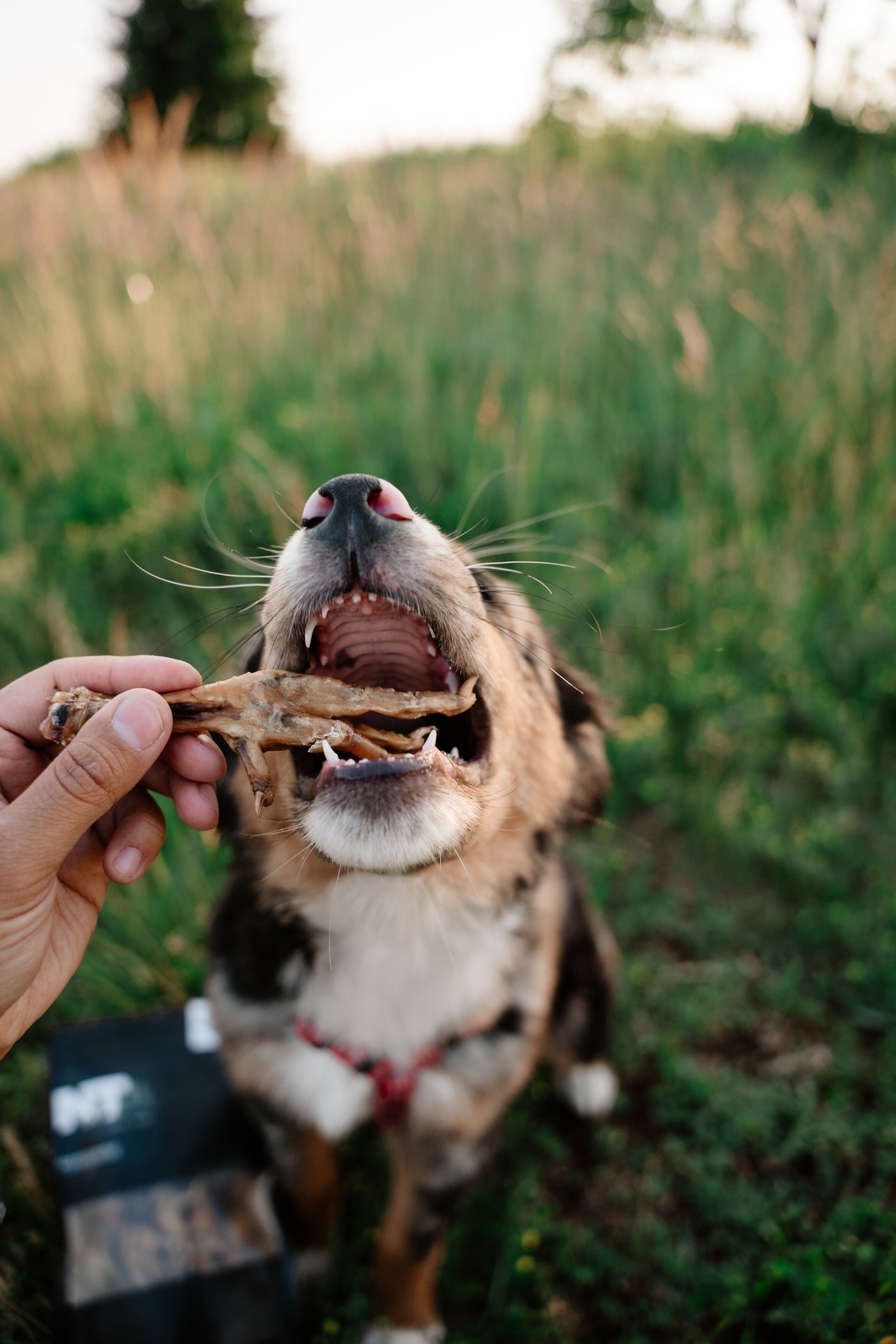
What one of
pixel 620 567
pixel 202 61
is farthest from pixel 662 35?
pixel 202 61

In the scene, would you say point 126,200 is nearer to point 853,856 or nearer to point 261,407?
point 261,407

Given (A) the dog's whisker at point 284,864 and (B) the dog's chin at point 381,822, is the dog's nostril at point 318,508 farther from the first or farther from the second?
(A) the dog's whisker at point 284,864

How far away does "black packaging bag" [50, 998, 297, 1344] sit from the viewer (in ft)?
6.00

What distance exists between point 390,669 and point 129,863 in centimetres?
67

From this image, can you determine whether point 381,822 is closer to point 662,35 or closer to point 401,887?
point 401,887

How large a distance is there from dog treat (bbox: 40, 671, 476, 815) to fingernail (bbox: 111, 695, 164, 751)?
12 centimetres

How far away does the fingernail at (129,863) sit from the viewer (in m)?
1.53

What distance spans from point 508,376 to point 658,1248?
173 inches

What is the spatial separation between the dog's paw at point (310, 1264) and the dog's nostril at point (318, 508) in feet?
6.40

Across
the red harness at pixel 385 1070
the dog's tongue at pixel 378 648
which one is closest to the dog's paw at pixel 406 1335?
the red harness at pixel 385 1070

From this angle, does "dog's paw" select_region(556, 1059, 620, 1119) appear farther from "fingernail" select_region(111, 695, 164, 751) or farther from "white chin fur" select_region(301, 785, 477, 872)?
"fingernail" select_region(111, 695, 164, 751)

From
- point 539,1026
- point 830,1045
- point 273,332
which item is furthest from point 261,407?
point 830,1045

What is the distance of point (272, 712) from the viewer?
1304mm

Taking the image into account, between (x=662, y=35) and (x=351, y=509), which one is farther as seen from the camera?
(x=662, y=35)
